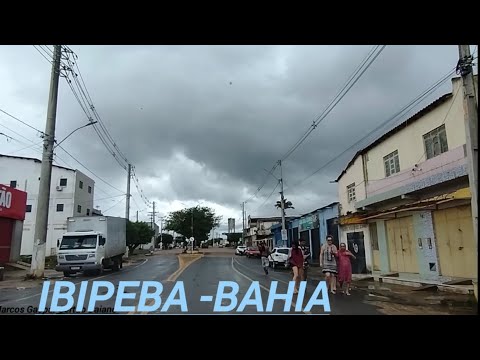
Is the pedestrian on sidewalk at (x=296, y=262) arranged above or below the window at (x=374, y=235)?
below

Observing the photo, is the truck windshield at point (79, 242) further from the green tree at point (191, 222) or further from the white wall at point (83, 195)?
the green tree at point (191, 222)

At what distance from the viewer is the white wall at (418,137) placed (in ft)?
45.3

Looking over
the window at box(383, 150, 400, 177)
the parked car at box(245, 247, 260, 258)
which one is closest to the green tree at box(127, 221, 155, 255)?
the parked car at box(245, 247, 260, 258)

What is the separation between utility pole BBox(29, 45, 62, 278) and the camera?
19000mm

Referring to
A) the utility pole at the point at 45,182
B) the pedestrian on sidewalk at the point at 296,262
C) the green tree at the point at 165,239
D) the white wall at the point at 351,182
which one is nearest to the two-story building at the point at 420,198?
the white wall at the point at 351,182

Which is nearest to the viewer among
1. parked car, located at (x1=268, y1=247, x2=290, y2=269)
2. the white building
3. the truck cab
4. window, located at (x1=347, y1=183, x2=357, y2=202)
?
the truck cab

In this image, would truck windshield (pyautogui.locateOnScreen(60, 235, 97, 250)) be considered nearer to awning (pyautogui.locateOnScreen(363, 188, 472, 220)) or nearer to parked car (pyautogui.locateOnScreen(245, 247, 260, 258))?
awning (pyautogui.locateOnScreen(363, 188, 472, 220))

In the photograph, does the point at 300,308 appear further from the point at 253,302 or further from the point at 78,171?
the point at 78,171

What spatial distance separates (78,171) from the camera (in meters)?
44.8

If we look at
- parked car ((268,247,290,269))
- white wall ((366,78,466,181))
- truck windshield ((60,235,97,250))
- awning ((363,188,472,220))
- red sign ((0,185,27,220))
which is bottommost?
parked car ((268,247,290,269))

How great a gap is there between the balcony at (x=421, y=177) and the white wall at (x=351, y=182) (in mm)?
1341

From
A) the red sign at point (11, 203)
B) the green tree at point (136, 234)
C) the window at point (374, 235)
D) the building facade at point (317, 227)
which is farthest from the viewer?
the green tree at point (136, 234)
